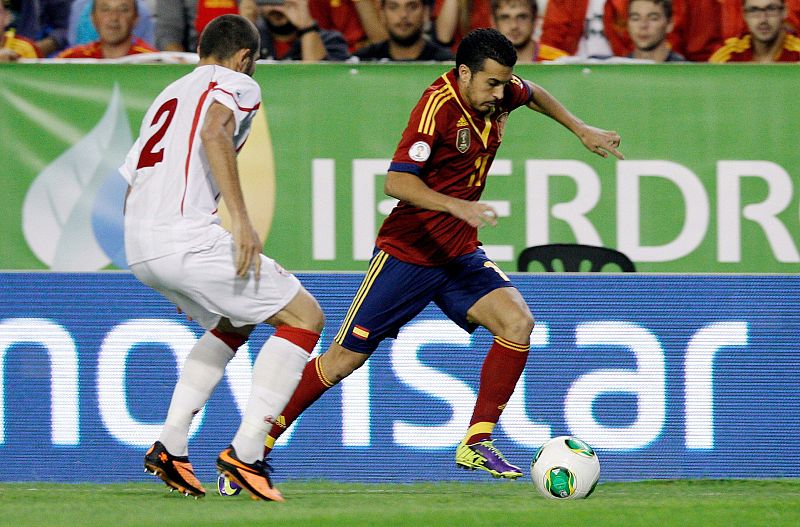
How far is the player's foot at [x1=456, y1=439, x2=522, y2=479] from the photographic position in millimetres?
5750

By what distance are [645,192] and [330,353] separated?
223 cm

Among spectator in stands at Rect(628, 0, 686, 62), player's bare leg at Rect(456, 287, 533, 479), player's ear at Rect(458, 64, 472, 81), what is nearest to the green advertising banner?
spectator in stands at Rect(628, 0, 686, 62)

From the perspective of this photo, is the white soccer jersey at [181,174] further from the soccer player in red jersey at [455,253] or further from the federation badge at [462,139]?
the federation badge at [462,139]

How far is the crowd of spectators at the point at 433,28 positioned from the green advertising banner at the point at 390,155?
34.2 inches

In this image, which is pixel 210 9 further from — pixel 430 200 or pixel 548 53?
pixel 430 200

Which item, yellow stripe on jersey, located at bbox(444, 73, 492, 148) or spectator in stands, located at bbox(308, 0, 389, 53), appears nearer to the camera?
yellow stripe on jersey, located at bbox(444, 73, 492, 148)

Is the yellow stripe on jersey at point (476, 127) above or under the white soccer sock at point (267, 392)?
above

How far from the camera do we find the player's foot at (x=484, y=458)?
5.75 metres

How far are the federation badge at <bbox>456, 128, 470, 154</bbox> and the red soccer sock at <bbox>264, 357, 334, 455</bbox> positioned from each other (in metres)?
1.15

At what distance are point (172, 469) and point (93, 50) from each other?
3939mm

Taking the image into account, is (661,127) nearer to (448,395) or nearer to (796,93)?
(796,93)

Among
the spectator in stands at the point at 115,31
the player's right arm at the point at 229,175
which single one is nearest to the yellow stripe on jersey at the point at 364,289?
the player's right arm at the point at 229,175

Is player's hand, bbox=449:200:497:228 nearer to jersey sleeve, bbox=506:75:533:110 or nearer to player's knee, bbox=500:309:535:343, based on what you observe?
player's knee, bbox=500:309:535:343

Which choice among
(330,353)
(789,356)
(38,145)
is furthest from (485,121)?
(38,145)
